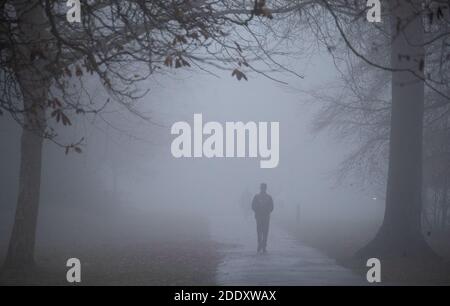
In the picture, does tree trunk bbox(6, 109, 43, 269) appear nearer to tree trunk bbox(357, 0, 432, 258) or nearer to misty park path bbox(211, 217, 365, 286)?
misty park path bbox(211, 217, 365, 286)

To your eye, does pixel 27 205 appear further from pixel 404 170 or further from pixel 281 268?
pixel 404 170

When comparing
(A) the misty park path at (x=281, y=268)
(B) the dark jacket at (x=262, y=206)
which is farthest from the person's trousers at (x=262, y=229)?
(A) the misty park path at (x=281, y=268)

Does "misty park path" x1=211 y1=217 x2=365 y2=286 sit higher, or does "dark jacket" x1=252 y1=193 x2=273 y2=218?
"dark jacket" x1=252 y1=193 x2=273 y2=218

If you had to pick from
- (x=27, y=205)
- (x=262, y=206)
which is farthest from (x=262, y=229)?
(x=27, y=205)

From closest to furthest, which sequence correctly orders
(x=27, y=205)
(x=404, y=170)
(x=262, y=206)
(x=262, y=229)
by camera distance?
(x=27, y=205) < (x=404, y=170) < (x=262, y=229) < (x=262, y=206)

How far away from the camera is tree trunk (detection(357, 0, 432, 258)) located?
12148mm

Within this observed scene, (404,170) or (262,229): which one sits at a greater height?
(404,170)

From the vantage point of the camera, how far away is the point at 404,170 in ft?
40.9

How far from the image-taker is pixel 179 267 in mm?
11539

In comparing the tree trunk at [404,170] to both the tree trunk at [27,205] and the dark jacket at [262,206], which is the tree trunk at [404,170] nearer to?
the dark jacket at [262,206]

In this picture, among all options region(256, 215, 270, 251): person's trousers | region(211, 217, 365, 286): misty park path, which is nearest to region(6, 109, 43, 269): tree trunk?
Answer: region(211, 217, 365, 286): misty park path
